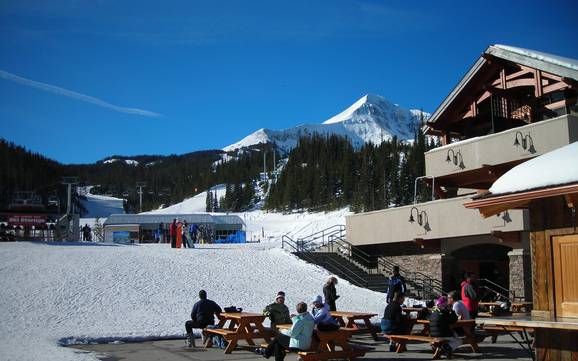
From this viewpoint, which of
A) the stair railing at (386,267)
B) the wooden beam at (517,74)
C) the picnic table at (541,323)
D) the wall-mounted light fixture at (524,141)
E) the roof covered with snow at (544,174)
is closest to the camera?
the picnic table at (541,323)

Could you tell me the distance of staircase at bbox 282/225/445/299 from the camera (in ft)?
88.0

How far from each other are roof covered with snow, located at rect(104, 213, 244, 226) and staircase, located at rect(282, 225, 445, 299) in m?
35.6

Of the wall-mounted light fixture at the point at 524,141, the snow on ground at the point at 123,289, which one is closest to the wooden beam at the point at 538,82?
the wall-mounted light fixture at the point at 524,141

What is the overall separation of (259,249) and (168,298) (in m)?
12.3

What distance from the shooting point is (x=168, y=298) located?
21688 millimetres

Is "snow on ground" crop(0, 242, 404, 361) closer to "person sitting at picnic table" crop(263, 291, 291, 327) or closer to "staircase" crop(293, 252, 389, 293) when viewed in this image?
"staircase" crop(293, 252, 389, 293)

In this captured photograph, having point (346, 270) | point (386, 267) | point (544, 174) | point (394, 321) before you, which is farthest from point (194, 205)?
point (544, 174)

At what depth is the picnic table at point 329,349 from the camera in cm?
1117

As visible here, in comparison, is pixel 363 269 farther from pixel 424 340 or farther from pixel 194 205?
pixel 194 205

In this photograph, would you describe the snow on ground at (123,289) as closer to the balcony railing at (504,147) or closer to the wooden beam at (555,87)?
the balcony railing at (504,147)

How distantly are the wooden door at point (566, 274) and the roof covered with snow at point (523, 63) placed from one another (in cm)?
1621

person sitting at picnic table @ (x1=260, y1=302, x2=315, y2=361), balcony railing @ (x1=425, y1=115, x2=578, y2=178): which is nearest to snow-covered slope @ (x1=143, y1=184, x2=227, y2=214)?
balcony railing @ (x1=425, y1=115, x2=578, y2=178)

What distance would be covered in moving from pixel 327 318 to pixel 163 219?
193 ft

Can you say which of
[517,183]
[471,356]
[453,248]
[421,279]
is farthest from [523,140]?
[517,183]
